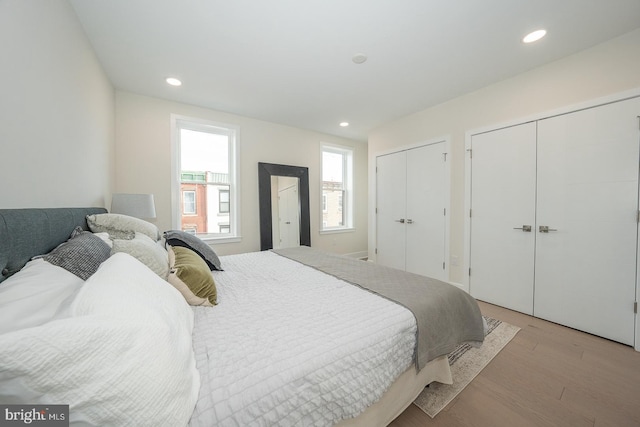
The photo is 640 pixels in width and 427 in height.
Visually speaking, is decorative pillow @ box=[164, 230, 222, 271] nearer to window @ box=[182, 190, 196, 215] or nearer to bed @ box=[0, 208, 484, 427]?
bed @ box=[0, 208, 484, 427]

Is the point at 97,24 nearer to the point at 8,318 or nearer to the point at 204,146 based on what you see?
the point at 204,146

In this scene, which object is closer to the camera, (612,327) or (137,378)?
(137,378)

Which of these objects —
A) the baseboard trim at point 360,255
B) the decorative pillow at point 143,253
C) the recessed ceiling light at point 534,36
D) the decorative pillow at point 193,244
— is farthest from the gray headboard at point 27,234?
the baseboard trim at point 360,255

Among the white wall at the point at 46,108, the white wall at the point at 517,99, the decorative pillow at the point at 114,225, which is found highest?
the white wall at the point at 517,99

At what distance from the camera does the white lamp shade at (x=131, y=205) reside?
2414mm

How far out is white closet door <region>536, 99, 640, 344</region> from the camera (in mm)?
1985

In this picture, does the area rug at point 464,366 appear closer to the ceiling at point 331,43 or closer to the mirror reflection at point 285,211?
the ceiling at point 331,43

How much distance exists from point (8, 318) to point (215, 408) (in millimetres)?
559

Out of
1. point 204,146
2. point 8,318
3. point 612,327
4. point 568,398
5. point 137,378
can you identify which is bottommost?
point 568,398

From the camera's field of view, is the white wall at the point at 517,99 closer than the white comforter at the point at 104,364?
No

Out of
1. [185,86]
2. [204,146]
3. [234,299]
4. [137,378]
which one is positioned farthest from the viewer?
[204,146]

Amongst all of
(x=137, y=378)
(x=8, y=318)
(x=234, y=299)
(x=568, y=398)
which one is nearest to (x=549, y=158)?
(x=568, y=398)

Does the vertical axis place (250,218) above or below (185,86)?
below

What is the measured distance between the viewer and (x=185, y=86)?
2764 millimetres
